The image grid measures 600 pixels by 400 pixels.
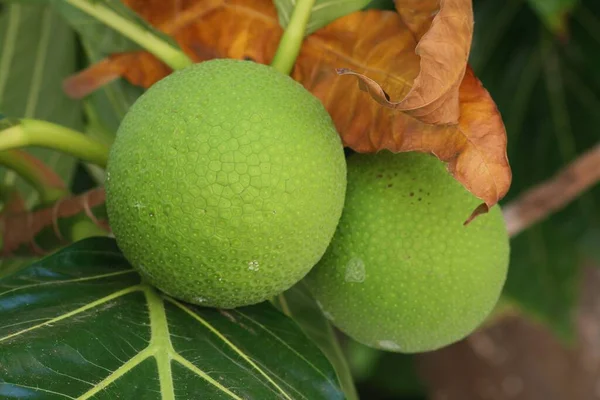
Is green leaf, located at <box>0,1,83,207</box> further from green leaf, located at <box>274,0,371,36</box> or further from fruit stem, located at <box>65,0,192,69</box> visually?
green leaf, located at <box>274,0,371,36</box>

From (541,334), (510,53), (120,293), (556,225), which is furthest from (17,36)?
(541,334)

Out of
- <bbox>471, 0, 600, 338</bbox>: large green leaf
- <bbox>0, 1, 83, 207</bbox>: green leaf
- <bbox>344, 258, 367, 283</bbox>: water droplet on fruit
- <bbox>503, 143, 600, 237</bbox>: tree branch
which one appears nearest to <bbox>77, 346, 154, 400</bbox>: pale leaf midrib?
<bbox>344, 258, 367, 283</bbox>: water droplet on fruit

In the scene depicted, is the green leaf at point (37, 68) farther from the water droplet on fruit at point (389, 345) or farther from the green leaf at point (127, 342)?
the water droplet on fruit at point (389, 345)

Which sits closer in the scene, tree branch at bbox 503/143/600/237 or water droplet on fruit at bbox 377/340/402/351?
water droplet on fruit at bbox 377/340/402/351

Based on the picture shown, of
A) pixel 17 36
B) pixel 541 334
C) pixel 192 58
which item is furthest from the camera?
pixel 541 334

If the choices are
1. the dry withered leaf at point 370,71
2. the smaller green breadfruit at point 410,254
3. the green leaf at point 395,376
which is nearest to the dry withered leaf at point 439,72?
the dry withered leaf at point 370,71

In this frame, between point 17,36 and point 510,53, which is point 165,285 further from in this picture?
point 510,53
